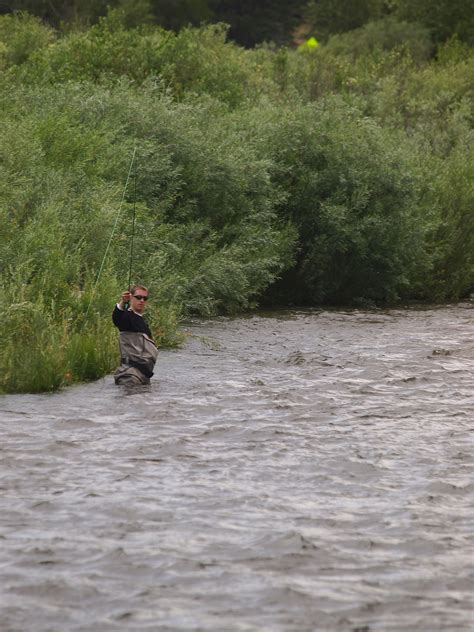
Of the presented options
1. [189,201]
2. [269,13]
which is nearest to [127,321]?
[189,201]

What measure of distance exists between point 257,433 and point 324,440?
0.64m

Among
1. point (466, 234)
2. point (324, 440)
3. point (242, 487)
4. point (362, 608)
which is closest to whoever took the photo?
point (362, 608)

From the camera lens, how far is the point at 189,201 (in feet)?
69.6

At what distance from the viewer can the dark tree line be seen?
55.7 meters

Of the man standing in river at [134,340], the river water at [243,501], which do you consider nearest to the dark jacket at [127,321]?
the man standing in river at [134,340]

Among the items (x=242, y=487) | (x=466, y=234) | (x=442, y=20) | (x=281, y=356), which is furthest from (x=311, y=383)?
(x=442, y=20)

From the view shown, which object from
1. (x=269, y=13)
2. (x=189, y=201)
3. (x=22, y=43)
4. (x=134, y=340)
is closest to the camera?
(x=134, y=340)

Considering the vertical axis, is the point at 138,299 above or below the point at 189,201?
below

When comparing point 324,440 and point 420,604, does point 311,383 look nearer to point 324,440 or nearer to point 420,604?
point 324,440

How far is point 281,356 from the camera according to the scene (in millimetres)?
16359

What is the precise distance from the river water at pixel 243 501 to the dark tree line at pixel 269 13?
3806 centimetres

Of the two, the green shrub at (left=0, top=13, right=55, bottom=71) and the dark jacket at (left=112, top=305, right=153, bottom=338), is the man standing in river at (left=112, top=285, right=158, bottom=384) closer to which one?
the dark jacket at (left=112, top=305, right=153, bottom=338)

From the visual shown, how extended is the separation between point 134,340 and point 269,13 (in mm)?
58833

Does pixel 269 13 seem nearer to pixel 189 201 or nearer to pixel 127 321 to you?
pixel 189 201
